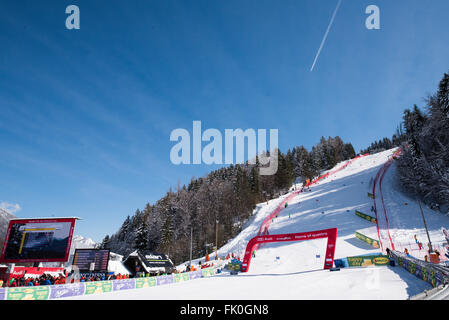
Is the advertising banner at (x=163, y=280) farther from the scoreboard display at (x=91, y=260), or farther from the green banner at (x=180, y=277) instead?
the scoreboard display at (x=91, y=260)

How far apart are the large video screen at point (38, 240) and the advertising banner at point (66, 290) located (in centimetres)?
1279

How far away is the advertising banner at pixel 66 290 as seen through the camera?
534 inches

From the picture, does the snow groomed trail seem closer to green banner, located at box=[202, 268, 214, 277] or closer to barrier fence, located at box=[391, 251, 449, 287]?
barrier fence, located at box=[391, 251, 449, 287]

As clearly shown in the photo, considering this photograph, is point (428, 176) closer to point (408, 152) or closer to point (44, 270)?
point (408, 152)

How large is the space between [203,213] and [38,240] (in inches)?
2125

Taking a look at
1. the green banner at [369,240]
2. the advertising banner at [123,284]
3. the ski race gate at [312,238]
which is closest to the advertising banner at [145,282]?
the advertising banner at [123,284]

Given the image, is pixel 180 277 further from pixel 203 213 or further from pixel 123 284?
pixel 203 213

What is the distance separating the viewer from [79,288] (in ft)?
49.8

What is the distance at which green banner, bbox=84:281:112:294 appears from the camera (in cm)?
1555

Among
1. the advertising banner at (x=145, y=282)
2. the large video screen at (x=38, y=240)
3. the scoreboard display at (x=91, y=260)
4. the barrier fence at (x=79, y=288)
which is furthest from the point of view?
the large video screen at (x=38, y=240)

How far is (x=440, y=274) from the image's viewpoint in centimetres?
1021

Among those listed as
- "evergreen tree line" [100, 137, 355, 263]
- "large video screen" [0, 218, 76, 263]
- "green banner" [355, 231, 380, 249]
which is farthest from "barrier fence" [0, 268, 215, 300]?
"evergreen tree line" [100, 137, 355, 263]

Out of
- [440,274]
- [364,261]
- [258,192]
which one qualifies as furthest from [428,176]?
[258,192]
